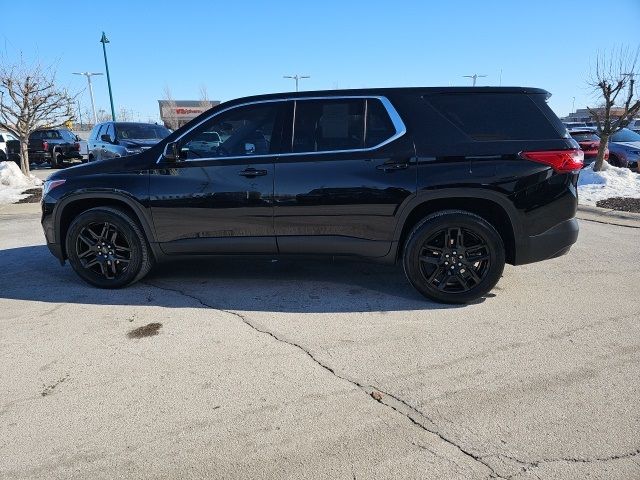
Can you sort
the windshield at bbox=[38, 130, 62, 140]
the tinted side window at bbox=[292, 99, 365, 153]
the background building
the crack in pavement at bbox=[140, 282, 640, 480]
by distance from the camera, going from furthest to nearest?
1. the background building
2. the windshield at bbox=[38, 130, 62, 140]
3. the tinted side window at bbox=[292, 99, 365, 153]
4. the crack in pavement at bbox=[140, 282, 640, 480]

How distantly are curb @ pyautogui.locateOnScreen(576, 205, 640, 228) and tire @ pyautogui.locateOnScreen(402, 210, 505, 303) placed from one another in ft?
15.5

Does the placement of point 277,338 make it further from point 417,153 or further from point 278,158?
point 417,153

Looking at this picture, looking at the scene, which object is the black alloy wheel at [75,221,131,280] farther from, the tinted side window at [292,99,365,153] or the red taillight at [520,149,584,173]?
the red taillight at [520,149,584,173]

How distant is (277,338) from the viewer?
142 inches

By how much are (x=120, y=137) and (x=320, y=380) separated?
1059 cm

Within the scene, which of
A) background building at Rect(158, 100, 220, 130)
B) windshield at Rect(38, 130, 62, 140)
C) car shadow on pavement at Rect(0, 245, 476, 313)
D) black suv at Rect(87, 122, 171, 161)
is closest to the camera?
car shadow on pavement at Rect(0, 245, 476, 313)

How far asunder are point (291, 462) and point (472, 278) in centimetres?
252

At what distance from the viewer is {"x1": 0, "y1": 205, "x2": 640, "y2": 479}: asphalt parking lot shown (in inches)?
91.4

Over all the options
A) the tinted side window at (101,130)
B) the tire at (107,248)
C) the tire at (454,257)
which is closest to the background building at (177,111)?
the tinted side window at (101,130)

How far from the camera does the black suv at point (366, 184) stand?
157 inches

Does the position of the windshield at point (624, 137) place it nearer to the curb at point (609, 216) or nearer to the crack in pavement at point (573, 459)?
the curb at point (609, 216)

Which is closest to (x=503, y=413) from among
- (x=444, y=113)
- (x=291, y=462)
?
(x=291, y=462)

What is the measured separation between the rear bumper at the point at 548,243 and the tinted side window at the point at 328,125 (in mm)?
1693

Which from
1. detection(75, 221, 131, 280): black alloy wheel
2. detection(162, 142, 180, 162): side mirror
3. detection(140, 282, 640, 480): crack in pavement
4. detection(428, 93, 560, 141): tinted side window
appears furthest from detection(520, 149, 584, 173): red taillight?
detection(75, 221, 131, 280): black alloy wheel
